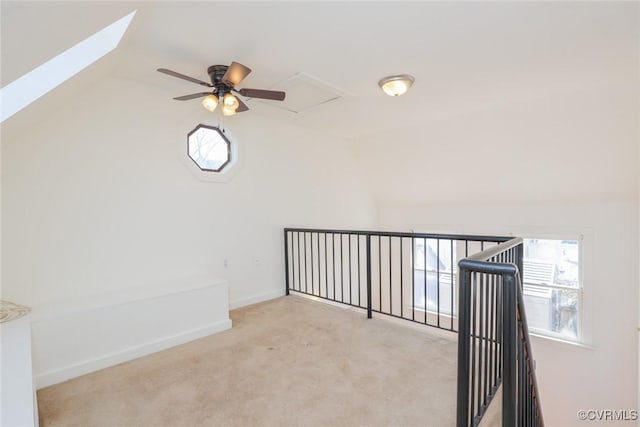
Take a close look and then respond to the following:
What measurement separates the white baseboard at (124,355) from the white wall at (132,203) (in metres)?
0.56

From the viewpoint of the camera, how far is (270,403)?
6.30 ft

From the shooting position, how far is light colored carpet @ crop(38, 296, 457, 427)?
1798mm

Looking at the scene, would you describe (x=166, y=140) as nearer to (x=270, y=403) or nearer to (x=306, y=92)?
(x=306, y=92)

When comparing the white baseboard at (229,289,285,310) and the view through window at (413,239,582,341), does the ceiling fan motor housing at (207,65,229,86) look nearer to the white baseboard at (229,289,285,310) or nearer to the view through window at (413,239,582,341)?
the white baseboard at (229,289,285,310)

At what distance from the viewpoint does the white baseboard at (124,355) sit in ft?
7.08

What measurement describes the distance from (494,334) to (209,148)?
3302 mm

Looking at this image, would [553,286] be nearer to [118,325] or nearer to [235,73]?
[235,73]

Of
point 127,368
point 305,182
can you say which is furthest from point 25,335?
point 305,182

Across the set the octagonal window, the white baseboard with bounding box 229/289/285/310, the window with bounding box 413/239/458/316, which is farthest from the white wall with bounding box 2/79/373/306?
the window with bounding box 413/239/458/316

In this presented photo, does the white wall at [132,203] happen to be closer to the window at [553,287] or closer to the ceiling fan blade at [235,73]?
the ceiling fan blade at [235,73]
